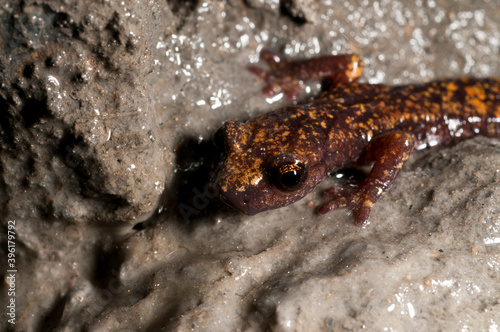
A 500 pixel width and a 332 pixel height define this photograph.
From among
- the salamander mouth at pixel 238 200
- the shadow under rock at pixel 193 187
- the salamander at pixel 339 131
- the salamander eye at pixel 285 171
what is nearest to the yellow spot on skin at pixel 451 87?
the salamander at pixel 339 131

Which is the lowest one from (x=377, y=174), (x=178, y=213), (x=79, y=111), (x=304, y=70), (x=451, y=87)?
(x=451, y=87)

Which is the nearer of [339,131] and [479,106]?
[339,131]

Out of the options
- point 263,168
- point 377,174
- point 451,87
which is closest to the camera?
point 263,168

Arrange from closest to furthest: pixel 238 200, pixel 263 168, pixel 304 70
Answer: pixel 238 200 → pixel 263 168 → pixel 304 70

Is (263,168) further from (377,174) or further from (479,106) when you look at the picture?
(479,106)

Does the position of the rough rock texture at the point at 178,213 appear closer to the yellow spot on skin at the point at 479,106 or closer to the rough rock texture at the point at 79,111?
the rough rock texture at the point at 79,111

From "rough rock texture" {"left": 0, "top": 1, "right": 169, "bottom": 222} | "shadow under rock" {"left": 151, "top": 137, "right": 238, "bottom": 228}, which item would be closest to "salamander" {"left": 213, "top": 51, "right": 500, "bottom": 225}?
"shadow under rock" {"left": 151, "top": 137, "right": 238, "bottom": 228}

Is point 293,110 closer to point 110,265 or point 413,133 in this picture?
point 413,133

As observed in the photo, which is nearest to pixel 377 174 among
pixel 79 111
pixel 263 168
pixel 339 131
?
pixel 339 131

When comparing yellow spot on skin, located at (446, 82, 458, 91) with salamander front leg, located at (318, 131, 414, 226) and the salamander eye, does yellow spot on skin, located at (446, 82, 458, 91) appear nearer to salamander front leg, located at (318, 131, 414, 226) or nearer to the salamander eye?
salamander front leg, located at (318, 131, 414, 226)

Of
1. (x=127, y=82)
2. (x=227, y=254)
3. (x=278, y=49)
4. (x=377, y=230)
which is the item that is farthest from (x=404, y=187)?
(x=127, y=82)
